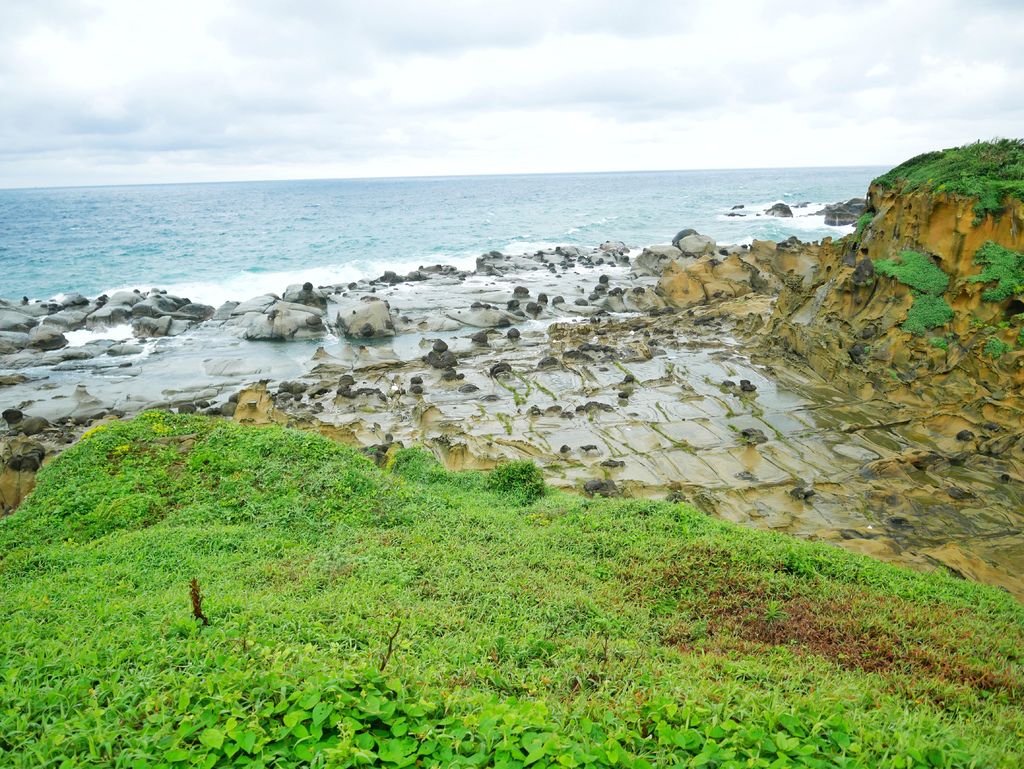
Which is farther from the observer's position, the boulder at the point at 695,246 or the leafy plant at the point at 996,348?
the boulder at the point at 695,246

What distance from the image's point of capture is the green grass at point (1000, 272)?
52.3ft

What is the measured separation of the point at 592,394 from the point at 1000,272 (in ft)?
35.6

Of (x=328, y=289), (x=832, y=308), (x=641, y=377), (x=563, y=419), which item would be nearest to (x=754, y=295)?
(x=832, y=308)

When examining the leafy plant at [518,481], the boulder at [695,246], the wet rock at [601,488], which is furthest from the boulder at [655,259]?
the leafy plant at [518,481]

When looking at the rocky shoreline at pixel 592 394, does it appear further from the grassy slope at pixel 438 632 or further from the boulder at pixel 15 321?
the grassy slope at pixel 438 632

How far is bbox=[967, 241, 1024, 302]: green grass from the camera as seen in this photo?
52.3ft

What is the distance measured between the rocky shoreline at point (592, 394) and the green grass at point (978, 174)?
409 cm

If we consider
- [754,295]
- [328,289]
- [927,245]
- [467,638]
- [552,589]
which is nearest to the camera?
[467,638]

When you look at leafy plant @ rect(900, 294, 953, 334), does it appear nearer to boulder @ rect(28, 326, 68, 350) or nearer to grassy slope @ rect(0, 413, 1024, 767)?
grassy slope @ rect(0, 413, 1024, 767)

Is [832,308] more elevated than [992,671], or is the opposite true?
[832,308]

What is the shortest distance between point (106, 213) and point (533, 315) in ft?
346

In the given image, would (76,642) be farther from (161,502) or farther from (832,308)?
(832,308)

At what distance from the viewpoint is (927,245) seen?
18203mm

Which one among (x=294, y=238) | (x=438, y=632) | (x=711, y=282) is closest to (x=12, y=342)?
(x=438, y=632)
